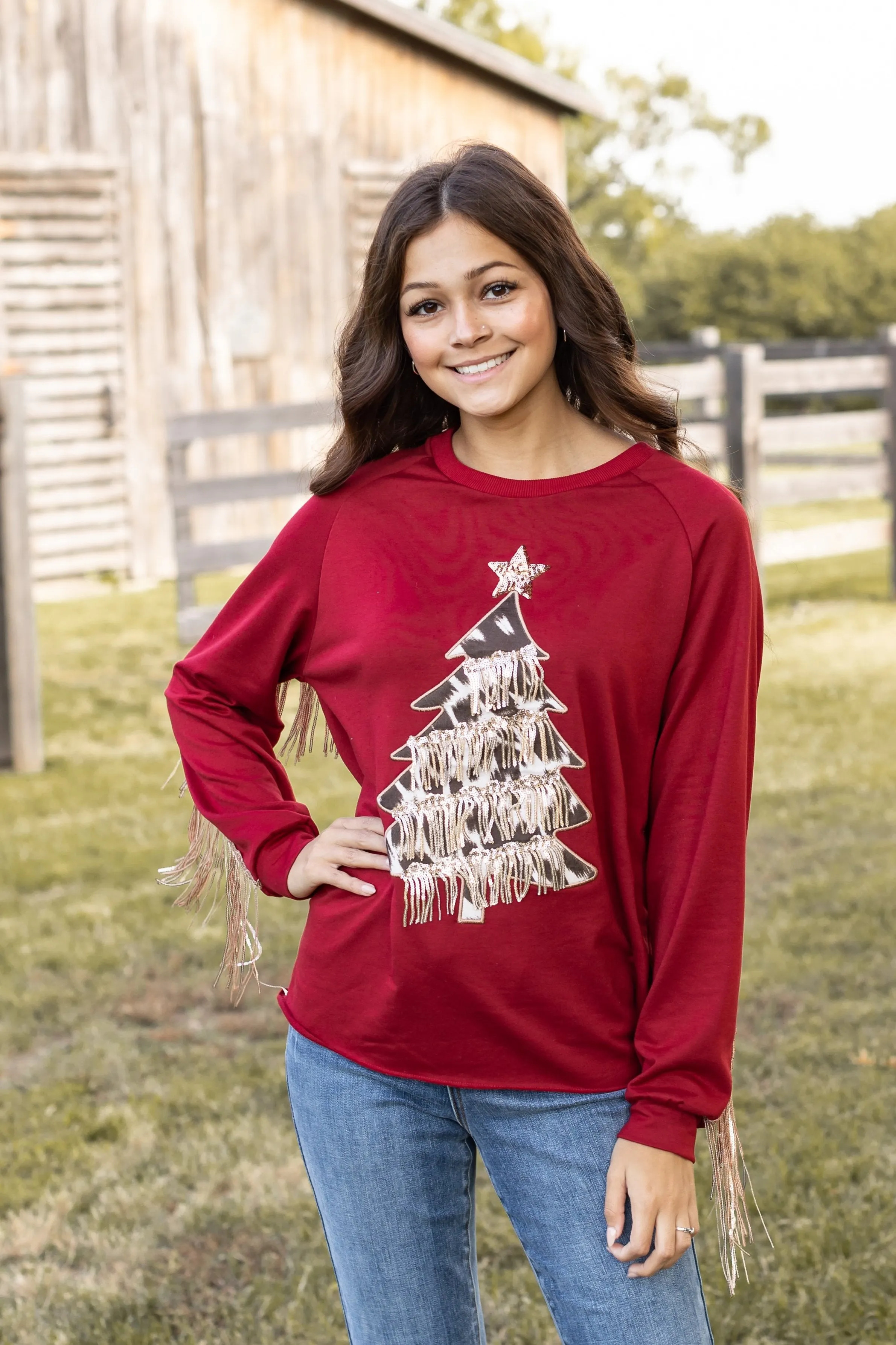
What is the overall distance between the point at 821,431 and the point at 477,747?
986 cm

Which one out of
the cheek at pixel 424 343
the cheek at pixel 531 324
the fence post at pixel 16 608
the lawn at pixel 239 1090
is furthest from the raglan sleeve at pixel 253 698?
the fence post at pixel 16 608

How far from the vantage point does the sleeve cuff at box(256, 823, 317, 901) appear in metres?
2.00

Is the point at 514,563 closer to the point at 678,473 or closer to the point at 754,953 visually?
the point at 678,473

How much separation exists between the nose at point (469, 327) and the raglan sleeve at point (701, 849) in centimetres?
36

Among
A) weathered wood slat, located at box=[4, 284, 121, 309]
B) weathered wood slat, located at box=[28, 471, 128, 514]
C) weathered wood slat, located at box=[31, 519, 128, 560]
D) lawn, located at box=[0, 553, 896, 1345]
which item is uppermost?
weathered wood slat, located at box=[4, 284, 121, 309]

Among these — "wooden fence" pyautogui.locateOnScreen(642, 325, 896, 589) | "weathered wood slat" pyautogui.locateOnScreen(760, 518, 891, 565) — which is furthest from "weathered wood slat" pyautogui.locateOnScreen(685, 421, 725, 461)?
"weathered wood slat" pyautogui.locateOnScreen(760, 518, 891, 565)

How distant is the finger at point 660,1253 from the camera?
164cm

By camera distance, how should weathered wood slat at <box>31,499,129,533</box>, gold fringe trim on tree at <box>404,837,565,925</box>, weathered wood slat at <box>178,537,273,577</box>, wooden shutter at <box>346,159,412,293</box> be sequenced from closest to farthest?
gold fringe trim on tree at <box>404,837,565,925</box>
weathered wood slat at <box>178,537,273,577</box>
weathered wood slat at <box>31,499,129,533</box>
wooden shutter at <box>346,159,412,293</box>

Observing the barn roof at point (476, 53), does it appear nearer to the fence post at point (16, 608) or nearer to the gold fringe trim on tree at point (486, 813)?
the fence post at point (16, 608)

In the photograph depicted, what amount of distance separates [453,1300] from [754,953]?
3146 mm

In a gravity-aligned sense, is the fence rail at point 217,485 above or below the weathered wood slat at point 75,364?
below

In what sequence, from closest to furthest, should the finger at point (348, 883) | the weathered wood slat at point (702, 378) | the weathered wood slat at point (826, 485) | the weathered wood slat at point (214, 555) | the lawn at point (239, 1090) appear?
1. the finger at point (348, 883)
2. the lawn at point (239, 1090)
3. the weathered wood slat at point (214, 555)
4. the weathered wood slat at point (702, 378)
5. the weathered wood slat at point (826, 485)

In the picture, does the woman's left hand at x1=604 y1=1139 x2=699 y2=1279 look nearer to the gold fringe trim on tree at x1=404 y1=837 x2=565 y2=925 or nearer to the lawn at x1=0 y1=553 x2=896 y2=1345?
the gold fringe trim on tree at x1=404 y1=837 x2=565 y2=925

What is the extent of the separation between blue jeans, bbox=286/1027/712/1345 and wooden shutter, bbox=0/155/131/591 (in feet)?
36.1
